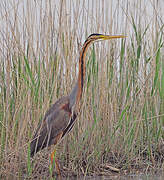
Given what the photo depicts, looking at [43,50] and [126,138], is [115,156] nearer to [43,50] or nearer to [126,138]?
[126,138]

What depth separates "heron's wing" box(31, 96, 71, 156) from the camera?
3.61 meters

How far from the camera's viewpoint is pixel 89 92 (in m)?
3.94

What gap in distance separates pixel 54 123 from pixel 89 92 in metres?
0.51

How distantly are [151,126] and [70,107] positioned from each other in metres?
0.93

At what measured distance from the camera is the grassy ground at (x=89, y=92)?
146 inches

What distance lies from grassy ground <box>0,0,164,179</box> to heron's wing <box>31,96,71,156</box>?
79mm

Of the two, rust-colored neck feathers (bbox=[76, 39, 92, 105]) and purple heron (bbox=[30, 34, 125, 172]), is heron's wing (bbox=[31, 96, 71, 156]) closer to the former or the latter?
purple heron (bbox=[30, 34, 125, 172])

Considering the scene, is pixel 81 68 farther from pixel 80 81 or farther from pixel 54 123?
pixel 54 123

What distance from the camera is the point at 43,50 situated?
154 inches

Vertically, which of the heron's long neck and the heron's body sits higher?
the heron's long neck

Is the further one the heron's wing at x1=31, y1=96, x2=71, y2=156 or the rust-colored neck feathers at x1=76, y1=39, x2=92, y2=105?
the heron's wing at x1=31, y1=96, x2=71, y2=156

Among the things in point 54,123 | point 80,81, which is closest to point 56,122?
point 54,123

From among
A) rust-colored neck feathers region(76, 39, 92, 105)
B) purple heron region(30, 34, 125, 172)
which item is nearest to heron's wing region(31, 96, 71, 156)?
purple heron region(30, 34, 125, 172)

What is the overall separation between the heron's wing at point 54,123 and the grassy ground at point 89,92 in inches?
3.1
